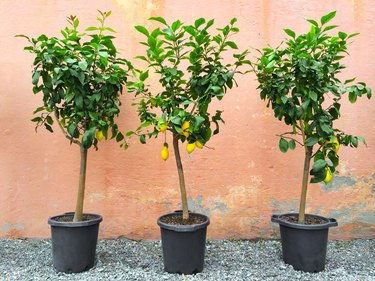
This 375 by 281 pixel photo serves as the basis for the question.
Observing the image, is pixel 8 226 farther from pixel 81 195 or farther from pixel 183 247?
pixel 183 247

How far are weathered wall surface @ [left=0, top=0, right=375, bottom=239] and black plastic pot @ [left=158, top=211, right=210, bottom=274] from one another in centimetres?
63

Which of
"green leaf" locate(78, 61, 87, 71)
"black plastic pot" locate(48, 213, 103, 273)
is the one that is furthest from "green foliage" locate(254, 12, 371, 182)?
"black plastic pot" locate(48, 213, 103, 273)

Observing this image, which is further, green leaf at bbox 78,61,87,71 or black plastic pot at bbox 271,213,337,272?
black plastic pot at bbox 271,213,337,272

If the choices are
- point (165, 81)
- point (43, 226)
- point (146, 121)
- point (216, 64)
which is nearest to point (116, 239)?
point (43, 226)

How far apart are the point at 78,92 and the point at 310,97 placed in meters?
1.49

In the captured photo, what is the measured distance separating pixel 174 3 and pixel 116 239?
200cm

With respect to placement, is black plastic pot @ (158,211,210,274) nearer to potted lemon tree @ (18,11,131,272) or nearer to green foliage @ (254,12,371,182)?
potted lemon tree @ (18,11,131,272)

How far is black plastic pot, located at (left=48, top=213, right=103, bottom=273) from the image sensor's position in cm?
255

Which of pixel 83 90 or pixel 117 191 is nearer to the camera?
pixel 83 90

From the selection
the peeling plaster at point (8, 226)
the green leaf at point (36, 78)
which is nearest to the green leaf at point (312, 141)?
the green leaf at point (36, 78)

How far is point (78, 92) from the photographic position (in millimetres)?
2486

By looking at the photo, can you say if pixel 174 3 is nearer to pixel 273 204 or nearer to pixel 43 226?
pixel 273 204

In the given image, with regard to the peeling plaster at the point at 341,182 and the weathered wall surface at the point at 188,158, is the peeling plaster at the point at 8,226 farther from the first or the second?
the peeling plaster at the point at 341,182

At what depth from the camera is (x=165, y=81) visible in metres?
2.52
